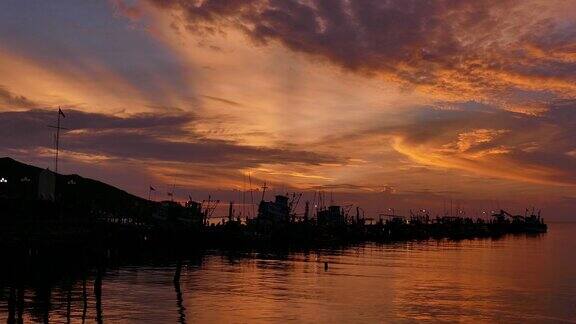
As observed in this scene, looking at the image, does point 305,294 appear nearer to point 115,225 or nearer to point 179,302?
point 179,302

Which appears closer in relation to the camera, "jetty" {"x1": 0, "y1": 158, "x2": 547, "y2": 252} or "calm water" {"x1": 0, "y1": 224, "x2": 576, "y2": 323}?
"calm water" {"x1": 0, "y1": 224, "x2": 576, "y2": 323}

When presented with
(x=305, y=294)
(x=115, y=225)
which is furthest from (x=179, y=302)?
(x=115, y=225)

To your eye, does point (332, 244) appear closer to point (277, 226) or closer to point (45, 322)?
point (277, 226)

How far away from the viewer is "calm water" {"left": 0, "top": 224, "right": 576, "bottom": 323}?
4622cm

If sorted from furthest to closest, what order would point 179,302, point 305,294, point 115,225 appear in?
point 115,225 → point 305,294 → point 179,302

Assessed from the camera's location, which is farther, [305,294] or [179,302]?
[305,294]

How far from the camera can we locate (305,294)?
5922cm

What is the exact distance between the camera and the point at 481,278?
81.1 metres

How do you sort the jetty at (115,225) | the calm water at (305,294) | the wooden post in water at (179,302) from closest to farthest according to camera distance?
the wooden post in water at (179,302) < the calm water at (305,294) < the jetty at (115,225)

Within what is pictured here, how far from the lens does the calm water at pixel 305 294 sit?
46219 mm

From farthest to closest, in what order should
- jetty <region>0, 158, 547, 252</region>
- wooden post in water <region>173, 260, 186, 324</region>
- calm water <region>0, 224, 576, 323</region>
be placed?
1. jetty <region>0, 158, 547, 252</region>
2. calm water <region>0, 224, 576, 323</region>
3. wooden post in water <region>173, 260, 186, 324</region>

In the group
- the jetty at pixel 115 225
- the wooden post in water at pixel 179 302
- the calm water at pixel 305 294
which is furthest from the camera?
the jetty at pixel 115 225

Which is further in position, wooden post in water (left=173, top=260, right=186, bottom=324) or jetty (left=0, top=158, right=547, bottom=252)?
jetty (left=0, top=158, right=547, bottom=252)

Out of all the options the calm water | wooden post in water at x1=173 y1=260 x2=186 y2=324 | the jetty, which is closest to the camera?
wooden post in water at x1=173 y1=260 x2=186 y2=324
